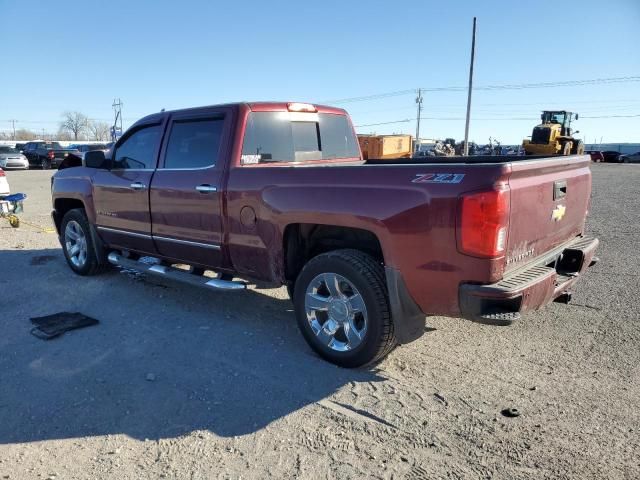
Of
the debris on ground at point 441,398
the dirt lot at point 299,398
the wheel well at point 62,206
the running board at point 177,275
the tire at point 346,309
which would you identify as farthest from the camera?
the wheel well at point 62,206

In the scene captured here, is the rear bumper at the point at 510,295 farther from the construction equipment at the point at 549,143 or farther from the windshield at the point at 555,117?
the windshield at the point at 555,117

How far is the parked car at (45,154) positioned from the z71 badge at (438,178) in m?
34.5

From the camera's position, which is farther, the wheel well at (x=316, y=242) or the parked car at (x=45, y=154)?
the parked car at (x=45, y=154)

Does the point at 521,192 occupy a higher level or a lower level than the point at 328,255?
higher

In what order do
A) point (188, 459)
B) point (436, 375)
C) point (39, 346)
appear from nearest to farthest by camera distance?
point (188, 459), point (436, 375), point (39, 346)

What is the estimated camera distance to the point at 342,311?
372 centimetres

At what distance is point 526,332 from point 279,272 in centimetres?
223

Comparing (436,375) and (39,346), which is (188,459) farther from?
(39,346)

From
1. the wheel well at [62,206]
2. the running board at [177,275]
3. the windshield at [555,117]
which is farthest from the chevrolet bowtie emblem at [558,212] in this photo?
the windshield at [555,117]

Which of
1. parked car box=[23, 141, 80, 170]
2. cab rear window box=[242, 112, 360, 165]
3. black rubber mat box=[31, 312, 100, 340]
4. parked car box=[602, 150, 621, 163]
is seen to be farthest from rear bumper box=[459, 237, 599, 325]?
parked car box=[602, 150, 621, 163]

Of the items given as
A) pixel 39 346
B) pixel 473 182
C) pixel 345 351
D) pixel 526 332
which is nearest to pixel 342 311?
pixel 345 351

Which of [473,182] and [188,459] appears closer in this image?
[188,459]

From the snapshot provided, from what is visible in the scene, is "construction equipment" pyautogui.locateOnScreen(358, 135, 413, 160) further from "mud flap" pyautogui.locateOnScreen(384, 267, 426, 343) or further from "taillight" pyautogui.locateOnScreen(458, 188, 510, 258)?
"taillight" pyautogui.locateOnScreen(458, 188, 510, 258)

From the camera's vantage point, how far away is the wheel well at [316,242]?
384 centimetres
